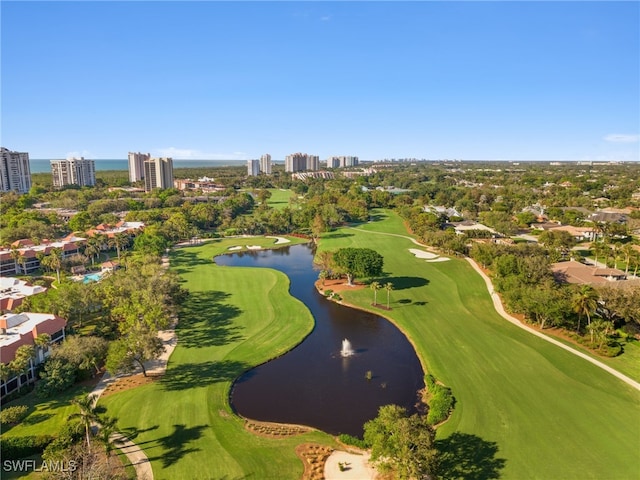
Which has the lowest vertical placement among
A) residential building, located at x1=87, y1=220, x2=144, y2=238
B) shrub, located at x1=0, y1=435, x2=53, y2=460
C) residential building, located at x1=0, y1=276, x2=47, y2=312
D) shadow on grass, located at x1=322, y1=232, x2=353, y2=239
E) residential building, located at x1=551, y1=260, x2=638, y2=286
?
shrub, located at x1=0, y1=435, x2=53, y2=460

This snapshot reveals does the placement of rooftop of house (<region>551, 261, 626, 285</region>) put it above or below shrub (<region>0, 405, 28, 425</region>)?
above

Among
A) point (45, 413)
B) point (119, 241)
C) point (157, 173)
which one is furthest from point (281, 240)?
point (157, 173)

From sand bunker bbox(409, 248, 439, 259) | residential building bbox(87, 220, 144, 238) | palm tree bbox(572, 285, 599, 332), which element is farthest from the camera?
residential building bbox(87, 220, 144, 238)

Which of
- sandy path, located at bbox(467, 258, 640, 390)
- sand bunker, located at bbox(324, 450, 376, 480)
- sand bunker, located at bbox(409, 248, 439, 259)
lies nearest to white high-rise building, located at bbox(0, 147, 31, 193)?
sand bunker, located at bbox(409, 248, 439, 259)

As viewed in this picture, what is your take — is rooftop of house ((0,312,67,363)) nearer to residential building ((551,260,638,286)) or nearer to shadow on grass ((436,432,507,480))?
shadow on grass ((436,432,507,480))

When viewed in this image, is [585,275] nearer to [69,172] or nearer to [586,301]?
[586,301]

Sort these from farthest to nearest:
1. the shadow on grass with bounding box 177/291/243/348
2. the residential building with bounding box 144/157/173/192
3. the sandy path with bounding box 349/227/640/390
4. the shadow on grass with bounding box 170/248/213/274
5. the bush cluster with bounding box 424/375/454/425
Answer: the residential building with bounding box 144/157/173/192 < the shadow on grass with bounding box 170/248/213/274 < the shadow on grass with bounding box 177/291/243/348 < the sandy path with bounding box 349/227/640/390 < the bush cluster with bounding box 424/375/454/425

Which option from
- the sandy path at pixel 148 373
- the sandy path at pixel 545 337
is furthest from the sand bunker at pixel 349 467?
the sandy path at pixel 545 337
